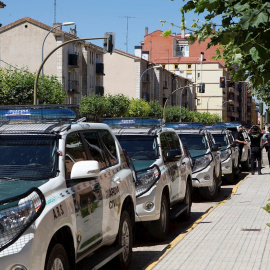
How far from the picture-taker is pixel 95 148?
7.32 m

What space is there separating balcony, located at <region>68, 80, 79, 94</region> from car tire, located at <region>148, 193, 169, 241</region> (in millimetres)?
49382

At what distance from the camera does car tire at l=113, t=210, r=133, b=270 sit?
7688mm

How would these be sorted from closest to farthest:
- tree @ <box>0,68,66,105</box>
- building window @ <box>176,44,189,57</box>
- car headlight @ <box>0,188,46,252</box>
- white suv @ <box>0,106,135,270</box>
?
car headlight @ <box>0,188,46,252</box> < white suv @ <box>0,106,135,270</box> < tree @ <box>0,68,66,105</box> < building window @ <box>176,44,189,57</box>

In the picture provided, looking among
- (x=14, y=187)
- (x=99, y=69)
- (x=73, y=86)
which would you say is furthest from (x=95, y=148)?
(x=99, y=69)

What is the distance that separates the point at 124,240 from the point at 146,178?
2.43m

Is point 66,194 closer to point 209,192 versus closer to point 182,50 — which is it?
point 209,192

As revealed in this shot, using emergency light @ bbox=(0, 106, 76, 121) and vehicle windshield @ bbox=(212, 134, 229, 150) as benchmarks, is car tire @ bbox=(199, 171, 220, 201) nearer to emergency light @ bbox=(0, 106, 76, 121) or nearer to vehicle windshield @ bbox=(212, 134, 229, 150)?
vehicle windshield @ bbox=(212, 134, 229, 150)

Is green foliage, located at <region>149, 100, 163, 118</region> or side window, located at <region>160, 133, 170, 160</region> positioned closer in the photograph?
side window, located at <region>160, 133, 170, 160</region>

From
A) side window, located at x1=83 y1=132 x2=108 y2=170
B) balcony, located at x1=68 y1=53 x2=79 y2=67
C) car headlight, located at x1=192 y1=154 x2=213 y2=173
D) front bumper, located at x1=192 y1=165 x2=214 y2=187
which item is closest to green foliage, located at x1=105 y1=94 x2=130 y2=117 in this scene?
balcony, located at x1=68 y1=53 x2=79 y2=67

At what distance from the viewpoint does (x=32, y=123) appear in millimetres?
6996

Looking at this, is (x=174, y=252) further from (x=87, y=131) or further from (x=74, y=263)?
(x=74, y=263)

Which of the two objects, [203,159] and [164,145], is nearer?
[164,145]

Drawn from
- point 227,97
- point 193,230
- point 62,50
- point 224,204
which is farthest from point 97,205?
point 227,97

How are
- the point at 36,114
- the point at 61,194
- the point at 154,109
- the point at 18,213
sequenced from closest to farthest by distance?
the point at 18,213
the point at 61,194
the point at 36,114
the point at 154,109
